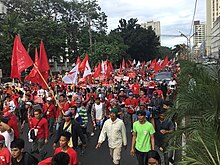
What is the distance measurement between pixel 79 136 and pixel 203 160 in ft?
10.2

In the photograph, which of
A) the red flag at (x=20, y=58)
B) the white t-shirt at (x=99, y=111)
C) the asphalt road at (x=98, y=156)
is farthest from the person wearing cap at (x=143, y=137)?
the red flag at (x=20, y=58)

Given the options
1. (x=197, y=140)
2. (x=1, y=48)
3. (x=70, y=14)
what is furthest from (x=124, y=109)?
(x=70, y=14)

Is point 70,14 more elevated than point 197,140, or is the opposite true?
point 70,14

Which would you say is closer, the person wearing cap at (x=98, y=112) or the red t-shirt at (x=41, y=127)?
the red t-shirt at (x=41, y=127)

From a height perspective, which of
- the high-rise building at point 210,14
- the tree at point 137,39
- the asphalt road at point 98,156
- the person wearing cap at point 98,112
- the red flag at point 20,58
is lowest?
the asphalt road at point 98,156

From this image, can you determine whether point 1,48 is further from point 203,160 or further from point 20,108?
point 203,160

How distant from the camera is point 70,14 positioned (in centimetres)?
5181

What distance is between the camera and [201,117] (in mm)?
5469

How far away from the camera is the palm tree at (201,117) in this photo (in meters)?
3.63

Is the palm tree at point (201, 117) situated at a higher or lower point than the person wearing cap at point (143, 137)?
higher

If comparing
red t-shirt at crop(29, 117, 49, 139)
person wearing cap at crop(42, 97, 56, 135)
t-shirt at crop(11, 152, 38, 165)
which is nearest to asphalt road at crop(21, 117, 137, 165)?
person wearing cap at crop(42, 97, 56, 135)

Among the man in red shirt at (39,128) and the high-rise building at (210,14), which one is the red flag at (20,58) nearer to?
the man in red shirt at (39,128)

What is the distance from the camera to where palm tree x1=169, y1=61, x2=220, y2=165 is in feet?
11.9

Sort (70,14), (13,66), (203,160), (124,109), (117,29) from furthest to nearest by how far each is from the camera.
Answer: (117,29), (70,14), (124,109), (13,66), (203,160)
